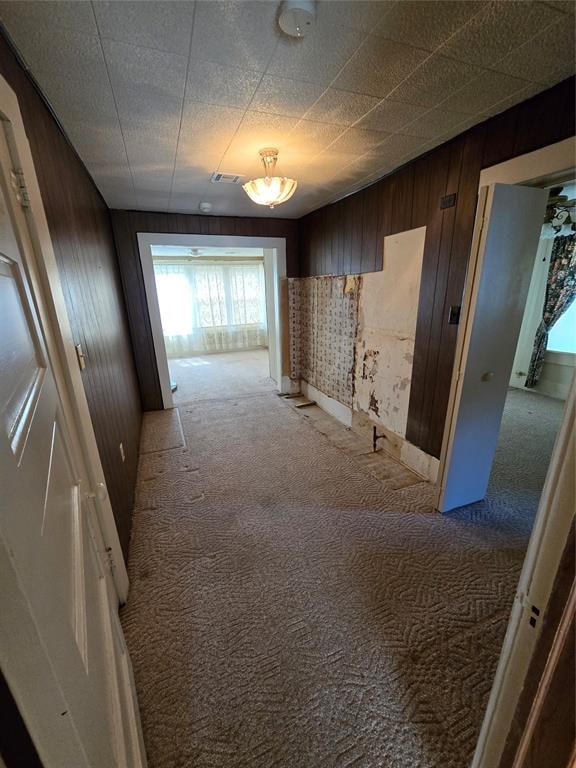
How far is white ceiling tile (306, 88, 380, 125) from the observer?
1373mm

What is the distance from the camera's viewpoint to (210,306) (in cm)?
672

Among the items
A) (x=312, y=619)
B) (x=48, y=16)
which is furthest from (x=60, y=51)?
(x=312, y=619)

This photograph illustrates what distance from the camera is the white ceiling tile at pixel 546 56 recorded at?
106 centimetres

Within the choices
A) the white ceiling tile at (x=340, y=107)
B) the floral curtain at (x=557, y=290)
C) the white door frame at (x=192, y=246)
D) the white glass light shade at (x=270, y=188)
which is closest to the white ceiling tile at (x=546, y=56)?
the white ceiling tile at (x=340, y=107)

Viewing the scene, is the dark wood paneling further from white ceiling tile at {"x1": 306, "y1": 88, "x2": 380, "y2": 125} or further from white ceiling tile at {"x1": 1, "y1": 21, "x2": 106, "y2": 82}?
white ceiling tile at {"x1": 306, "y1": 88, "x2": 380, "y2": 125}

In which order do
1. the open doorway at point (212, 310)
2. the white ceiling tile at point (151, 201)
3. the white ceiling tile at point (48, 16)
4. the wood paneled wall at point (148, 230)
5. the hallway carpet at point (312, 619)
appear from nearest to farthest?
the white ceiling tile at point (48, 16), the hallway carpet at point (312, 619), the white ceiling tile at point (151, 201), the wood paneled wall at point (148, 230), the open doorway at point (212, 310)

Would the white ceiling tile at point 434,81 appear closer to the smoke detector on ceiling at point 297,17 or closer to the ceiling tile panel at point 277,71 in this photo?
the ceiling tile panel at point 277,71

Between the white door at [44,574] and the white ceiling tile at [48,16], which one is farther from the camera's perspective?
the white ceiling tile at [48,16]

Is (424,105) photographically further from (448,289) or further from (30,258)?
(30,258)

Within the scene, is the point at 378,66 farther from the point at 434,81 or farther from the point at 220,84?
the point at 220,84

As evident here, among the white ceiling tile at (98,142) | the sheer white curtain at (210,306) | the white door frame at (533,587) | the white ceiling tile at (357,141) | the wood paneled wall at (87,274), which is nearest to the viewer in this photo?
the white door frame at (533,587)

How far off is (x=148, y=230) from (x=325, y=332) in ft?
7.51

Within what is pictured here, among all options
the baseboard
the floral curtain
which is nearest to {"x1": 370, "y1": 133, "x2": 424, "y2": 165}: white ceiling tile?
the baseboard

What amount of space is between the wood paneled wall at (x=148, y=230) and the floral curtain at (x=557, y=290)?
134 inches
